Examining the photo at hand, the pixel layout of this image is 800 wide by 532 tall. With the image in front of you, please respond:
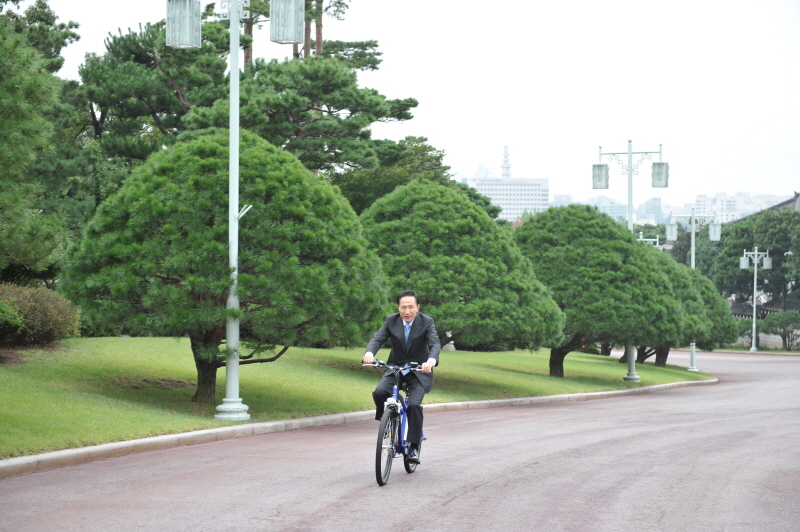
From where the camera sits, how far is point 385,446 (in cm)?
874

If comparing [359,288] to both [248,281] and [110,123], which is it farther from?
[110,123]

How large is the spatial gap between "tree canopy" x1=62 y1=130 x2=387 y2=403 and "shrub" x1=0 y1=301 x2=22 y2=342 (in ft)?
7.02

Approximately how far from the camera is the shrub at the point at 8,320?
16797 mm

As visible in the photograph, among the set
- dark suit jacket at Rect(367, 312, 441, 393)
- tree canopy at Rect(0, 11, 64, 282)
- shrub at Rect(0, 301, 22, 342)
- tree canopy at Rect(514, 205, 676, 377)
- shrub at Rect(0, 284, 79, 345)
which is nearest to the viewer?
dark suit jacket at Rect(367, 312, 441, 393)

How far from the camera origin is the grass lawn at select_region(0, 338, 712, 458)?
11.8m

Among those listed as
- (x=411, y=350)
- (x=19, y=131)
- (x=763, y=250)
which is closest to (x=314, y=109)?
(x=19, y=131)

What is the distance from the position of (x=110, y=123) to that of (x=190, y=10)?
75.5ft

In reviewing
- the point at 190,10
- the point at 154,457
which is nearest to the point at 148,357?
the point at 190,10

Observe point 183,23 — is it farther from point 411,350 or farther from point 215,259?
point 411,350

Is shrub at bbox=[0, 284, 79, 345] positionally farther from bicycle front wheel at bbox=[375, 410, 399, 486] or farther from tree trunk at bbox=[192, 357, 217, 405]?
bicycle front wheel at bbox=[375, 410, 399, 486]

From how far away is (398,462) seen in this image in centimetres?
1059

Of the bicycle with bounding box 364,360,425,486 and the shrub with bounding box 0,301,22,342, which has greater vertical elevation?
the shrub with bounding box 0,301,22,342

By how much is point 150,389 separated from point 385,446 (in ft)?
31.2

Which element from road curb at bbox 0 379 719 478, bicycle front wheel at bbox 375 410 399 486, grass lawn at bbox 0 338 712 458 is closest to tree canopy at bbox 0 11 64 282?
grass lawn at bbox 0 338 712 458
